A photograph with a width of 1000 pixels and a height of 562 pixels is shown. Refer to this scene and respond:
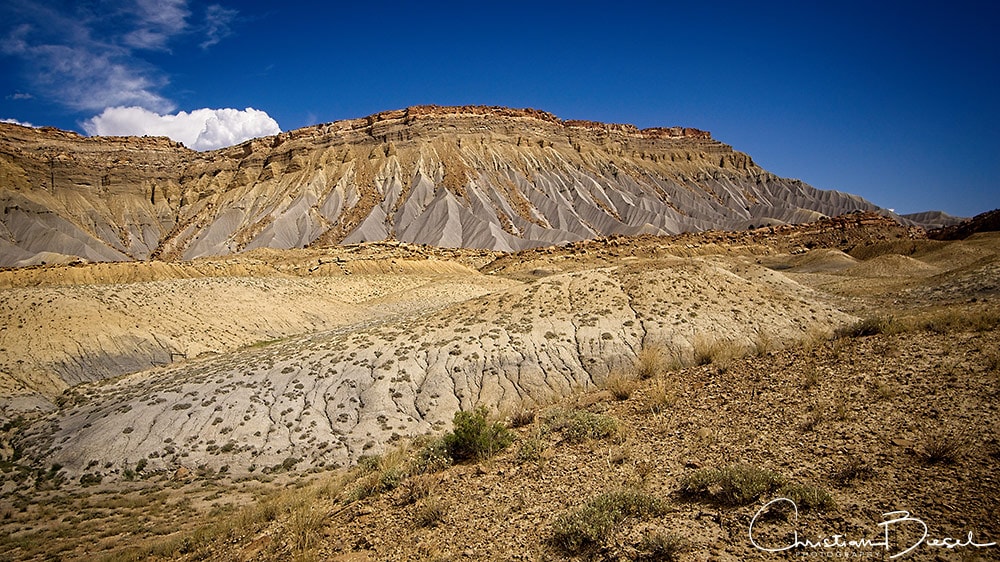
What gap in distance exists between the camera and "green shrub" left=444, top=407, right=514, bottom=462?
8156mm

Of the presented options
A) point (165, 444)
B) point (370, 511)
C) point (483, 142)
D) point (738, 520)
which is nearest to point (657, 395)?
point (738, 520)

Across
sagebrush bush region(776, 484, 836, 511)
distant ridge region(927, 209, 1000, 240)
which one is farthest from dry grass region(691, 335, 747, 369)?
distant ridge region(927, 209, 1000, 240)

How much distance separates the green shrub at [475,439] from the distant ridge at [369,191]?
8262cm

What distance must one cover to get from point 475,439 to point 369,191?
358ft

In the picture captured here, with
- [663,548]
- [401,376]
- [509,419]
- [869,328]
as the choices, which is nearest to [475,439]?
[509,419]

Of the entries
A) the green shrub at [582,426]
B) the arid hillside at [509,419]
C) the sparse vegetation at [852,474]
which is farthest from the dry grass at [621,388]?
the sparse vegetation at [852,474]

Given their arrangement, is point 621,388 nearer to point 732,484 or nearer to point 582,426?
point 582,426

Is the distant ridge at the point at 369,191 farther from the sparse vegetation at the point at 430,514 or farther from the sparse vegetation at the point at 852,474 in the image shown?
the sparse vegetation at the point at 852,474

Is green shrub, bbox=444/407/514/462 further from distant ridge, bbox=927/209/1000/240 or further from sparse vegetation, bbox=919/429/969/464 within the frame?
distant ridge, bbox=927/209/1000/240

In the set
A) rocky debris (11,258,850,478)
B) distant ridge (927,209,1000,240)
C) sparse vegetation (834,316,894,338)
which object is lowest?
rocky debris (11,258,850,478)

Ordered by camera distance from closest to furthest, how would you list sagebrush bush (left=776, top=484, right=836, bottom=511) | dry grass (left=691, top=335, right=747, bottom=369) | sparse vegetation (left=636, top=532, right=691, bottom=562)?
sparse vegetation (left=636, top=532, right=691, bottom=562) < sagebrush bush (left=776, top=484, right=836, bottom=511) < dry grass (left=691, top=335, right=747, bottom=369)

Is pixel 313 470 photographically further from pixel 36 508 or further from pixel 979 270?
pixel 979 270

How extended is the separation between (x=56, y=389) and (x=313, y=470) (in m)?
17.5

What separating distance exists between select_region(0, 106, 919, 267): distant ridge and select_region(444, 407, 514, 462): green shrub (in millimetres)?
82623
